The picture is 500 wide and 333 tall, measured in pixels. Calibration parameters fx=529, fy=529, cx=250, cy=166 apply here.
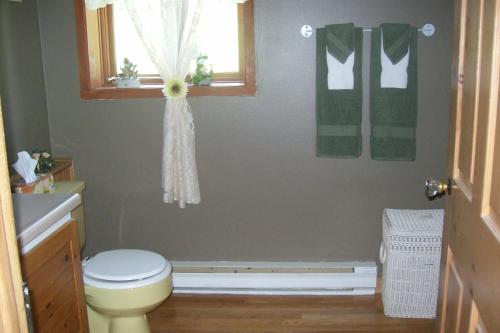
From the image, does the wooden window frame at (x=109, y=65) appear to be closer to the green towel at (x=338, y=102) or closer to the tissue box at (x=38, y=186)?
the green towel at (x=338, y=102)

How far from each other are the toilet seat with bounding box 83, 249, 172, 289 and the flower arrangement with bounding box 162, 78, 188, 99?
0.87 meters

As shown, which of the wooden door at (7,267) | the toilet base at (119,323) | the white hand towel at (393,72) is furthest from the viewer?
the white hand towel at (393,72)

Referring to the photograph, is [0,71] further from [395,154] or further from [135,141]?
[395,154]

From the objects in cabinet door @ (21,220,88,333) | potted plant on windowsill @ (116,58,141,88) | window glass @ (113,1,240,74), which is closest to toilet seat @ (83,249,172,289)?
cabinet door @ (21,220,88,333)

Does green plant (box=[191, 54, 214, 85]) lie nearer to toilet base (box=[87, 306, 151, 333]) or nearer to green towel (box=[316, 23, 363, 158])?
green towel (box=[316, 23, 363, 158])

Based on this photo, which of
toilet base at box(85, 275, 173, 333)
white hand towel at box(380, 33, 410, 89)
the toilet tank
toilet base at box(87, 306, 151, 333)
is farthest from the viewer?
white hand towel at box(380, 33, 410, 89)

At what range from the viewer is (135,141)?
121 inches

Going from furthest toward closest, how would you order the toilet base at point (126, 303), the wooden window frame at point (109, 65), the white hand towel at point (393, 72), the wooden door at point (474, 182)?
Answer: the wooden window frame at point (109, 65) < the white hand towel at point (393, 72) < the toilet base at point (126, 303) < the wooden door at point (474, 182)

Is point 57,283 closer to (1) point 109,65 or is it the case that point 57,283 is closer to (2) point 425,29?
(1) point 109,65

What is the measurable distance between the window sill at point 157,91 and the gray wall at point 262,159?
0.04 meters

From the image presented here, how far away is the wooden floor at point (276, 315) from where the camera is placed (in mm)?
2785

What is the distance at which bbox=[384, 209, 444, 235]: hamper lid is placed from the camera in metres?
2.75

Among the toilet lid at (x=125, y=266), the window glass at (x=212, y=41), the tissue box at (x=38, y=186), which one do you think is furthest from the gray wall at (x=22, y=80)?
the toilet lid at (x=125, y=266)

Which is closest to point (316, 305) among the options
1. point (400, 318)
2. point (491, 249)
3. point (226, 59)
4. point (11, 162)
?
point (400, 318)
